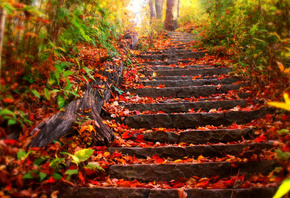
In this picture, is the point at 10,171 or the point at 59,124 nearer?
the point at 10,171

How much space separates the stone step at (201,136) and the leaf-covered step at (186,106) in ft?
2.47

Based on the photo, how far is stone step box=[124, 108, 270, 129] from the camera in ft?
9.82

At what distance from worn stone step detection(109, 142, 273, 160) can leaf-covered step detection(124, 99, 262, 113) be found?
43.1 inches

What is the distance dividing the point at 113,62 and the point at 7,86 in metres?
2.46

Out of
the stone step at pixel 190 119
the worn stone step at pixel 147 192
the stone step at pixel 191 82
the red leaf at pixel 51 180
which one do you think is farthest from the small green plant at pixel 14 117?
the stone step at pixel 191 82

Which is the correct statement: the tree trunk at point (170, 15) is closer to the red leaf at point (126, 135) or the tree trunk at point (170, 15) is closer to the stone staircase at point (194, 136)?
the stone staircase at point (194, 136)

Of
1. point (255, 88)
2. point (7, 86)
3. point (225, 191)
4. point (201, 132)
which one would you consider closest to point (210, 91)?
point (255, 88)

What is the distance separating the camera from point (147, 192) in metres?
1.81

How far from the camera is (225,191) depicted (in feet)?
5.70

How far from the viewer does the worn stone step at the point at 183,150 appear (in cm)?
242

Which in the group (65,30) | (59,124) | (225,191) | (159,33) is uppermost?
(159,33)

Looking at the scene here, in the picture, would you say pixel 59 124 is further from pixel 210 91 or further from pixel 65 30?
pixel 210 91

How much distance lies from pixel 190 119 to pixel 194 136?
1.39 feet

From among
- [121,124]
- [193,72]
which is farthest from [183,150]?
[193,72]
